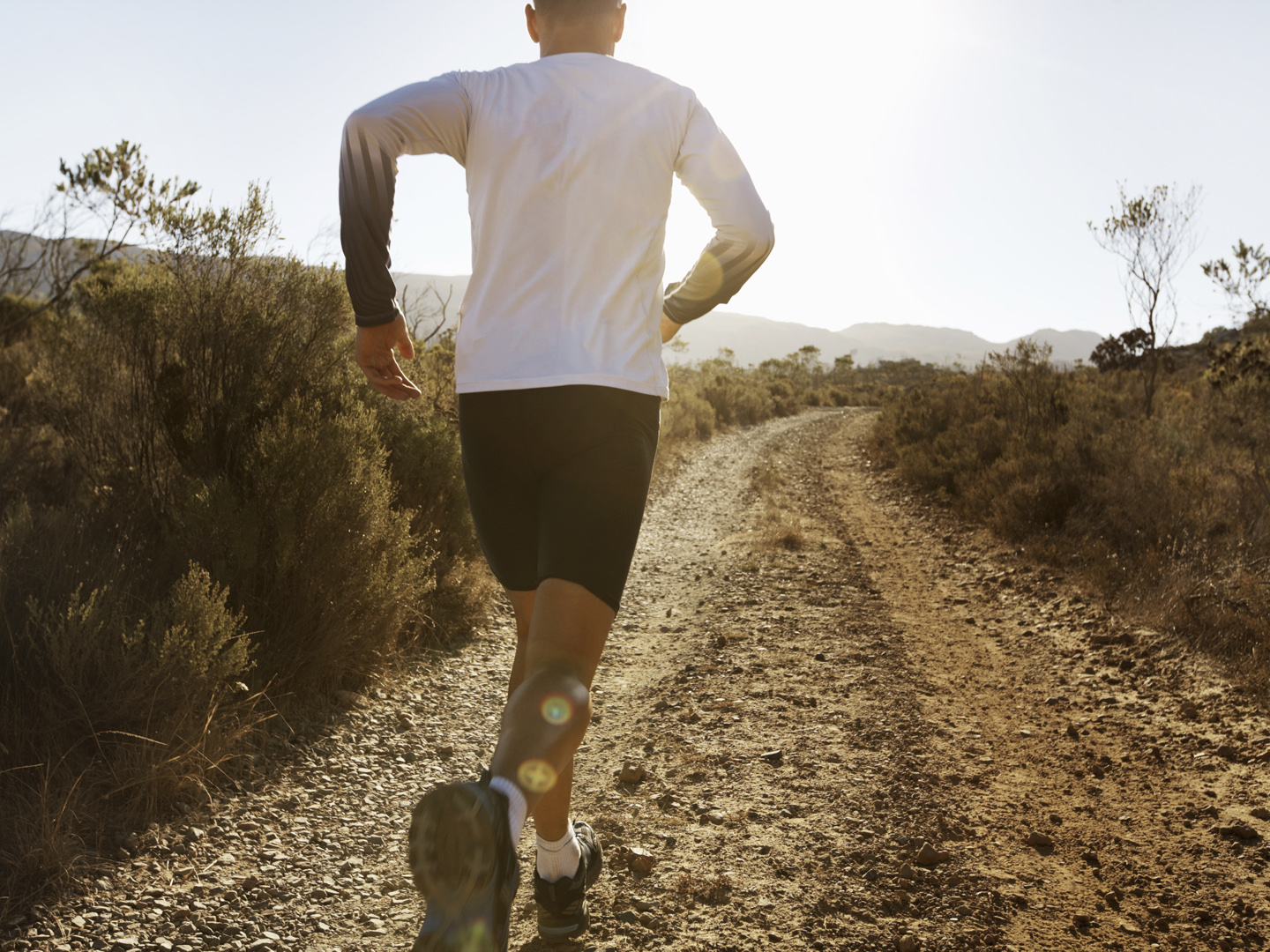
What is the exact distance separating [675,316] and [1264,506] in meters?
6.13

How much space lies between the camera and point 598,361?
141 centimetres

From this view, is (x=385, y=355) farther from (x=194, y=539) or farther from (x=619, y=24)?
(x=194, y=539)

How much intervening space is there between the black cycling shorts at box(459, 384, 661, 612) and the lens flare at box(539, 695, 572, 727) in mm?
203

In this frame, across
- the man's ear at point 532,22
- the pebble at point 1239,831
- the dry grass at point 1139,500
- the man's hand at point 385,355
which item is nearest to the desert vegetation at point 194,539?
the man's hand at point 385,355

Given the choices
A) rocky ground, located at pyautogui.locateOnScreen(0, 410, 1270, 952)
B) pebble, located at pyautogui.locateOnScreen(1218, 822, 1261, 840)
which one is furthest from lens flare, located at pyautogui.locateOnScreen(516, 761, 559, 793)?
pebble, located at pyautogui.locateOnScreen(1218, 822, 1261, 840)

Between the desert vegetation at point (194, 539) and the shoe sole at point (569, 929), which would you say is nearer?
the shoe sole at point (569, 929)

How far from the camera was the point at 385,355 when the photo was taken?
169 cm

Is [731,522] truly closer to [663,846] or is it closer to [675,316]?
[663,846]

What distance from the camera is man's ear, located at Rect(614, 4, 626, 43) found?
1624 millimetres

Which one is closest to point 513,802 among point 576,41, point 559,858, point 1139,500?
point 559,858

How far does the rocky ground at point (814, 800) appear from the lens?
2.20 m

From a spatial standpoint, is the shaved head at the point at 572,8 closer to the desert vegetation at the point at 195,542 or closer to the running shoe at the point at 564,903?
the running shoe at the point at 564,903

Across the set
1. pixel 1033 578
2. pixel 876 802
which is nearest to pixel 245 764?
pixel 876 802

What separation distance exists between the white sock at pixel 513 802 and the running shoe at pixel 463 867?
0.01 metres
